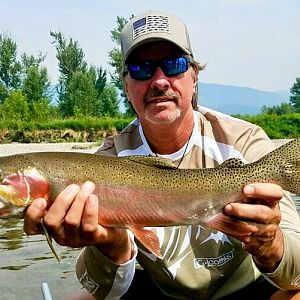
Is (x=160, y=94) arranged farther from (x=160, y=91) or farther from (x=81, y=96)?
(x=81, y=96)

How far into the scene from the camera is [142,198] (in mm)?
3002

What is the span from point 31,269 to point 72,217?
13.4 ft

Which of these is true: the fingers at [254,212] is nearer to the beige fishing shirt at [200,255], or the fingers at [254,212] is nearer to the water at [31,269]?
the beige fishing shirt at [200,255]

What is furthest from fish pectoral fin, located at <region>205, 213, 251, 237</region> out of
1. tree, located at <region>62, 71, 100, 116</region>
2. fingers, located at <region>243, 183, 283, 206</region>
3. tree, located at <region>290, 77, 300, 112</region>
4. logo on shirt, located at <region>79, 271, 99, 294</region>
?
tree, located at <region>290, 77, 300, 112</region>

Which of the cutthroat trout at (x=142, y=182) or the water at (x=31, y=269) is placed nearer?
the cutthroat trout at (x=142, y=182)

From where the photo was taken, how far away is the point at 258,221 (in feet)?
9.24

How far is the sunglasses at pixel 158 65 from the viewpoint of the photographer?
11.5ft

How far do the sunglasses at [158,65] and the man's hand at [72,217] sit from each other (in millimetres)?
880

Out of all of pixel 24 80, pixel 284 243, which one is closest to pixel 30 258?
pixel 284 243

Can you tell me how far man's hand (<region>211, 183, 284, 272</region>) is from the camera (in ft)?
9.11

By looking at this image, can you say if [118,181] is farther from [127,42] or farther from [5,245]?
[5,245]

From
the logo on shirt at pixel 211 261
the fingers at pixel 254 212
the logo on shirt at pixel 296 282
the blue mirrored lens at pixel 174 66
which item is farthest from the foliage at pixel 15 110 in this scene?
the fingers at pixel 254 212

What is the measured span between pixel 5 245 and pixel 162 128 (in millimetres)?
4889

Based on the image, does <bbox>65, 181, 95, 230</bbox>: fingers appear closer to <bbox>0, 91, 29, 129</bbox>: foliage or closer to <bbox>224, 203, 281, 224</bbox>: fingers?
<bbox>224, 203, 281, 224</bbox>: fingers
